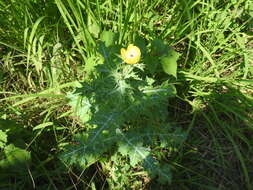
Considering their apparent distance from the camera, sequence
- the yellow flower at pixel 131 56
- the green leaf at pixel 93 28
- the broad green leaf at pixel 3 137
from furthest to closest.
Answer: the green leaf at pixel 93 28
the broad green leaf at pixel 3 137
the yellow flower at pixel 131 56

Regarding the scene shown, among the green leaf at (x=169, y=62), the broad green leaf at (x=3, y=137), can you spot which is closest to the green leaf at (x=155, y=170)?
the green leaf at (x=169, y=62)

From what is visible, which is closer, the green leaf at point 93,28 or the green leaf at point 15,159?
the green leaf at point 15,159

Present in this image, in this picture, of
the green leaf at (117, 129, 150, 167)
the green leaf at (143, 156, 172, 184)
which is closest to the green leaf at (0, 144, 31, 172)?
the green leaf at (117, 129, 150, 167)

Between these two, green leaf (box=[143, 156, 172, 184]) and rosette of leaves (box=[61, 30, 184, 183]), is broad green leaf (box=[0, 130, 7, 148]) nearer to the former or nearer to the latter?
rosette of leaves (box=[61, 30, 184, 183])

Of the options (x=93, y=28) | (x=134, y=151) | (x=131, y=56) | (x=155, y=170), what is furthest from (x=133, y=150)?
(x=93, y=28)

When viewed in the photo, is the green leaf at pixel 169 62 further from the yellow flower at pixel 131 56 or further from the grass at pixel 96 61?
the yellow flower at pixel 131 56

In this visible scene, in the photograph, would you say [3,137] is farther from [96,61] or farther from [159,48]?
[159,48]

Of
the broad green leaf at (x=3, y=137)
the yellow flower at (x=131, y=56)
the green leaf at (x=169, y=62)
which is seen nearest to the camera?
the yellow flower at (x=131, y=56)
